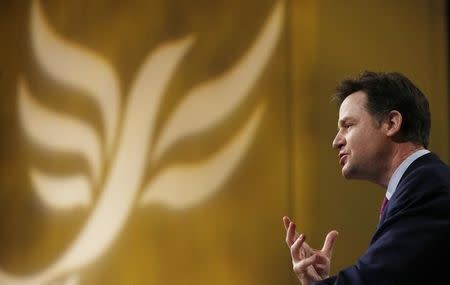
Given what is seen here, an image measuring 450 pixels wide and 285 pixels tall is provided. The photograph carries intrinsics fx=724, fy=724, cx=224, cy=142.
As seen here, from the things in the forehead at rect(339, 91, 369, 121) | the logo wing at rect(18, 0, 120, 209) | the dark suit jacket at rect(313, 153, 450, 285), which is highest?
the logo wing at rect(18, 0, 120, 209)

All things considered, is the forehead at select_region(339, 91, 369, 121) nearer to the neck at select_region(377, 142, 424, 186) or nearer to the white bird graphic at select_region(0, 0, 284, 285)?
the neck at select_region(377, 142, 424, 186)

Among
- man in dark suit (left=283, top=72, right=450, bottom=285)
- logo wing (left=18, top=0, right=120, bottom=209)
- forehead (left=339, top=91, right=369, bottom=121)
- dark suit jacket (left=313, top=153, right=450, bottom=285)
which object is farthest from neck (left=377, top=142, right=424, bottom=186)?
logo wing (left=18, top=0, right=120, bottom=209)

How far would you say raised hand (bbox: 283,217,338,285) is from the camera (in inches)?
62.5

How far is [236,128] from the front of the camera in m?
2.37

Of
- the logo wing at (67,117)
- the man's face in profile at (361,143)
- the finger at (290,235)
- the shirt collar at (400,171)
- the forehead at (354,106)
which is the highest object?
the logo wing at (67,117)

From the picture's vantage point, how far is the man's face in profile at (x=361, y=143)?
171 centimetres

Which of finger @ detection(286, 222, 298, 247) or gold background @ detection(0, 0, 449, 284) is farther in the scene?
gold background @ detection(0, 0, 449, 284)

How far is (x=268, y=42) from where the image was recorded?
240 centimetres

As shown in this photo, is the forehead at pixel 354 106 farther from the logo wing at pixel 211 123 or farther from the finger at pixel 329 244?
the logo wing at pixel 211 123

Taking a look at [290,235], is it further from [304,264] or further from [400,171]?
[400,171]

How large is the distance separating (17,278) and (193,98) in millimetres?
815

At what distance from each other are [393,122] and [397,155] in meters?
0.08

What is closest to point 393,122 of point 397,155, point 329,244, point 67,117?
point 397,155

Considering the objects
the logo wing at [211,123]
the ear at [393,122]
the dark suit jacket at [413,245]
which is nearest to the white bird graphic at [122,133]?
the logo wing at [211,123]
